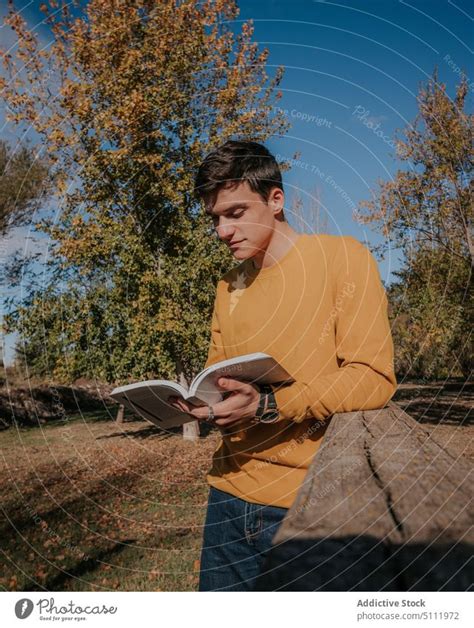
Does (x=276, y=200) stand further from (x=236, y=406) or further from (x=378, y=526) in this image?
(x=378, y=526)

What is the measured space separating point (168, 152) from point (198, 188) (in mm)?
9512

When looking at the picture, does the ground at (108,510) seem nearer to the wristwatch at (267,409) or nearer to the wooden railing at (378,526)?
the wooden railing at (378,526)

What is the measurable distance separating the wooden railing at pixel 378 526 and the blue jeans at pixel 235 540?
88cm

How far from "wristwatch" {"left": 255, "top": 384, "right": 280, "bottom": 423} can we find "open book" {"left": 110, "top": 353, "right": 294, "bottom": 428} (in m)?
0.06

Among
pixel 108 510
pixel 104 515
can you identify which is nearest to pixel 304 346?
pixel 104 515

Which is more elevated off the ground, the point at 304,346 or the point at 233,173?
the point at 233,173

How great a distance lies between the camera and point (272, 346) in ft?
6.89

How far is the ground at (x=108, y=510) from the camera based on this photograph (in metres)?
6.39

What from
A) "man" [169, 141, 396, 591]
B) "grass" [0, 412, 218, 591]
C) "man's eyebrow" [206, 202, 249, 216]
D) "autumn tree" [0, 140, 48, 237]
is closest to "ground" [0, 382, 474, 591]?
"grass" [0, 412, 218, 591]

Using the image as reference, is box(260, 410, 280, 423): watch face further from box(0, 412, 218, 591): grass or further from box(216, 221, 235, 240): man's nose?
box(0, 412, 218, 591): grass

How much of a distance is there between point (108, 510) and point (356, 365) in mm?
9187

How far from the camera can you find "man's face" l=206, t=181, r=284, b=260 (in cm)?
228

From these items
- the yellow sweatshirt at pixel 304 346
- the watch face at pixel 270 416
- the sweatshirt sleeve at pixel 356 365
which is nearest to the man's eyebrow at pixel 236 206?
the yellow sweatshirt at pixel 304 346
